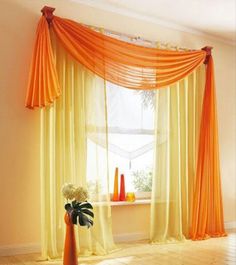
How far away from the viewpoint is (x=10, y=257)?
3.83 m

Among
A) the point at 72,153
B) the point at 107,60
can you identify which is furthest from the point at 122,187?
the point at 107,60

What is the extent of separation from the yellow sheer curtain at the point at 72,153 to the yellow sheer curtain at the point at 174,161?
75 centimetres

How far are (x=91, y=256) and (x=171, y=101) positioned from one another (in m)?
2.02

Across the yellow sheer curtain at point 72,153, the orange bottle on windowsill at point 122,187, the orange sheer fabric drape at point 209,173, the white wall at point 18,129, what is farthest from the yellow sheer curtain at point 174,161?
the white wall at point 18,129

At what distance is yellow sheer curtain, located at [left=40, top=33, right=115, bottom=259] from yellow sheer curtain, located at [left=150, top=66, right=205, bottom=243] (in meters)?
0.75

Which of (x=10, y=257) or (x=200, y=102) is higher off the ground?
(x=200, y=102)

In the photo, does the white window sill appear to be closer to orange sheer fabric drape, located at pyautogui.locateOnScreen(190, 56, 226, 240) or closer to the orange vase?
the orange vase

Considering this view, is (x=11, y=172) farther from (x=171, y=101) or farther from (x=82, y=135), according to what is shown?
(x=171, y=101)

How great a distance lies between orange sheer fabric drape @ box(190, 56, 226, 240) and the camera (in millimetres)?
5062

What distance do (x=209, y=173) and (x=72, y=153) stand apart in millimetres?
1921

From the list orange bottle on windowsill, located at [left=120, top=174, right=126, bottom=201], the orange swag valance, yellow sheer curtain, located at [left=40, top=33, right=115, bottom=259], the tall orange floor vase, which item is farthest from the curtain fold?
the tall orange floor vase

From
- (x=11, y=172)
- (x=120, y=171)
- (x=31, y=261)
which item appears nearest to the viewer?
(x=31, y=261)

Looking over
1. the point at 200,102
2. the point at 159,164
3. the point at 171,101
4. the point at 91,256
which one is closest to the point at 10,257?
the point at 91,256

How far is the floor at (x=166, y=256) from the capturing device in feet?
12.2
